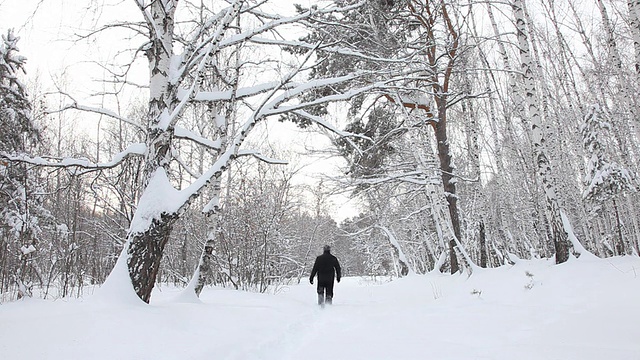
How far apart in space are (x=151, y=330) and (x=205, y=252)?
9.72 feet

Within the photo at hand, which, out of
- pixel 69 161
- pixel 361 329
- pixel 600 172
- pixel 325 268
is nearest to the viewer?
pixel 69 161

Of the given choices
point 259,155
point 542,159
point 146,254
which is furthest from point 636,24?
point 146,254

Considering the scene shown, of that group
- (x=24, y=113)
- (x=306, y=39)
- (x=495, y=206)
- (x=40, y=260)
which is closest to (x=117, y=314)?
(x=306, y=39)

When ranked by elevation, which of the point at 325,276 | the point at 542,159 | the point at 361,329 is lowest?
the point at 361,329

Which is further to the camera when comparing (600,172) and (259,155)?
(600,172)

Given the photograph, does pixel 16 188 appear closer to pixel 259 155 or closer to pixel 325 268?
pixel 259 155

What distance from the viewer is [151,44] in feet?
15.1

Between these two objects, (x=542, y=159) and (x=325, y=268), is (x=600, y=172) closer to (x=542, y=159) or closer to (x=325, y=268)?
(x=542, y=159)

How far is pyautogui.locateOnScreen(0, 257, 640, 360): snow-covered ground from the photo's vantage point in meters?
2.55

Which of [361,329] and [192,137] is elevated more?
[192,137]

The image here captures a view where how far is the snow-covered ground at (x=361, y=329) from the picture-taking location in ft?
8.36

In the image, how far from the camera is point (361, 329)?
14.5ft

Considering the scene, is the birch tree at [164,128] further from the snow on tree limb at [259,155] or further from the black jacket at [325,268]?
the black jacket at [325,268]

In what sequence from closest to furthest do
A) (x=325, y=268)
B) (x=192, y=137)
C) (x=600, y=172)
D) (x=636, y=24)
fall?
(x=192, y=137) → (x=636, y=24) → (x=325, y=268) → (x=600, y=172)
